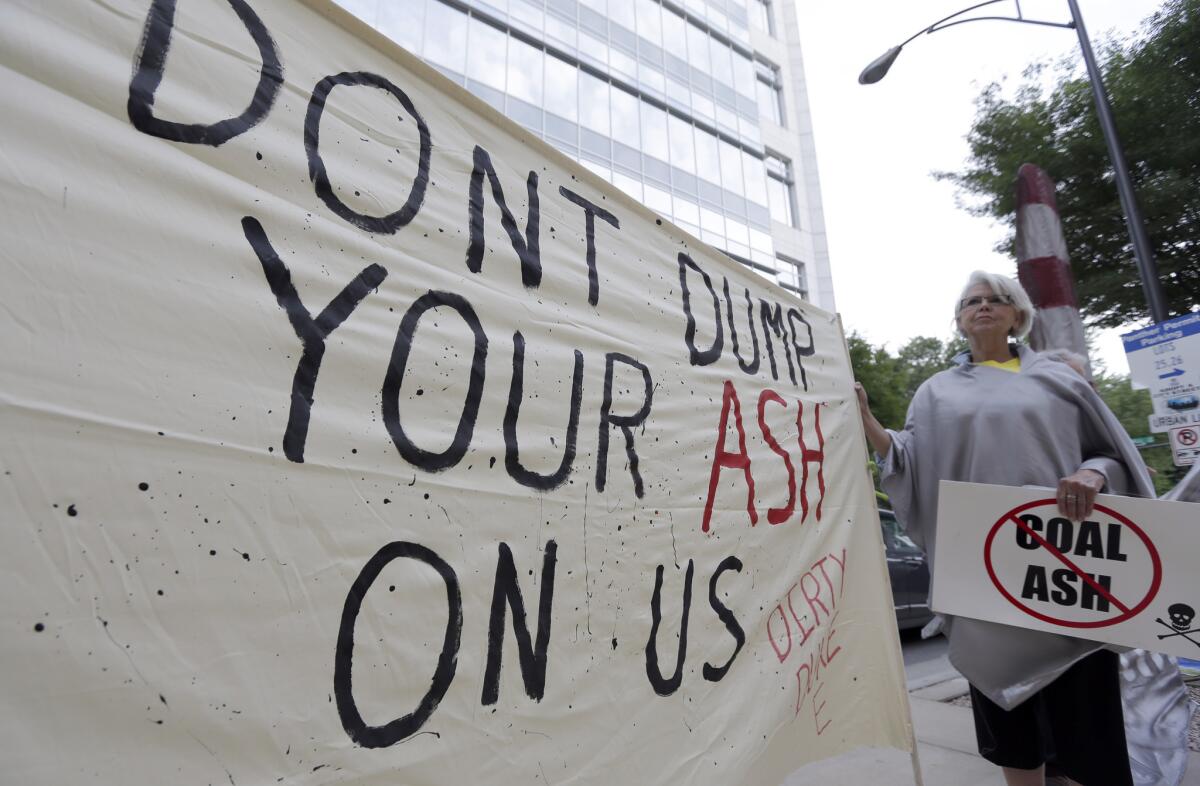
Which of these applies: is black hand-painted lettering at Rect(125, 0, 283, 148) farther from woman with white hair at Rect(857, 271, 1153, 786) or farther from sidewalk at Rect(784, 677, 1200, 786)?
sidewalk at Rect(784, 677, 1200, 786)

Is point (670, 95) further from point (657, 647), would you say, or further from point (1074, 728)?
point (657, 647)

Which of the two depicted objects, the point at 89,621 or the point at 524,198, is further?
the point at 524,198

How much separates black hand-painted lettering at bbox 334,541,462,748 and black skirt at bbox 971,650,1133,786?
169 cm

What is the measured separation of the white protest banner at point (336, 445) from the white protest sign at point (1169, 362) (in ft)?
14.8

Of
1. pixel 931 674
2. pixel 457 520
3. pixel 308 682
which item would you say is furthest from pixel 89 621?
pixel 931 674

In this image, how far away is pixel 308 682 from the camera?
1.00 meters

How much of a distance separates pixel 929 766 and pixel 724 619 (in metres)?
2.00

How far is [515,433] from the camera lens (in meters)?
1.39

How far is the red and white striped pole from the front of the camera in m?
3.48

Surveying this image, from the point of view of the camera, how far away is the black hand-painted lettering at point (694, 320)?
1.97 meters

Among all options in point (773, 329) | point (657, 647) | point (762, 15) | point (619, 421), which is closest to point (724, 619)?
point (657, 647)

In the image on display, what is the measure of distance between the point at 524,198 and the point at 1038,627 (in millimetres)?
1809

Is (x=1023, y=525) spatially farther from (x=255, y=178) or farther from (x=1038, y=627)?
(x=255, y=178)

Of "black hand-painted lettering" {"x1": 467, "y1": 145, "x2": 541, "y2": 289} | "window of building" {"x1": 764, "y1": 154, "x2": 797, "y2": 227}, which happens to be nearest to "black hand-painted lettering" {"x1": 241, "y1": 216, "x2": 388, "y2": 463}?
"black hand-painted lettering" {"x1": 467, "y1": 145, "x2": 541, "y2": 289}
